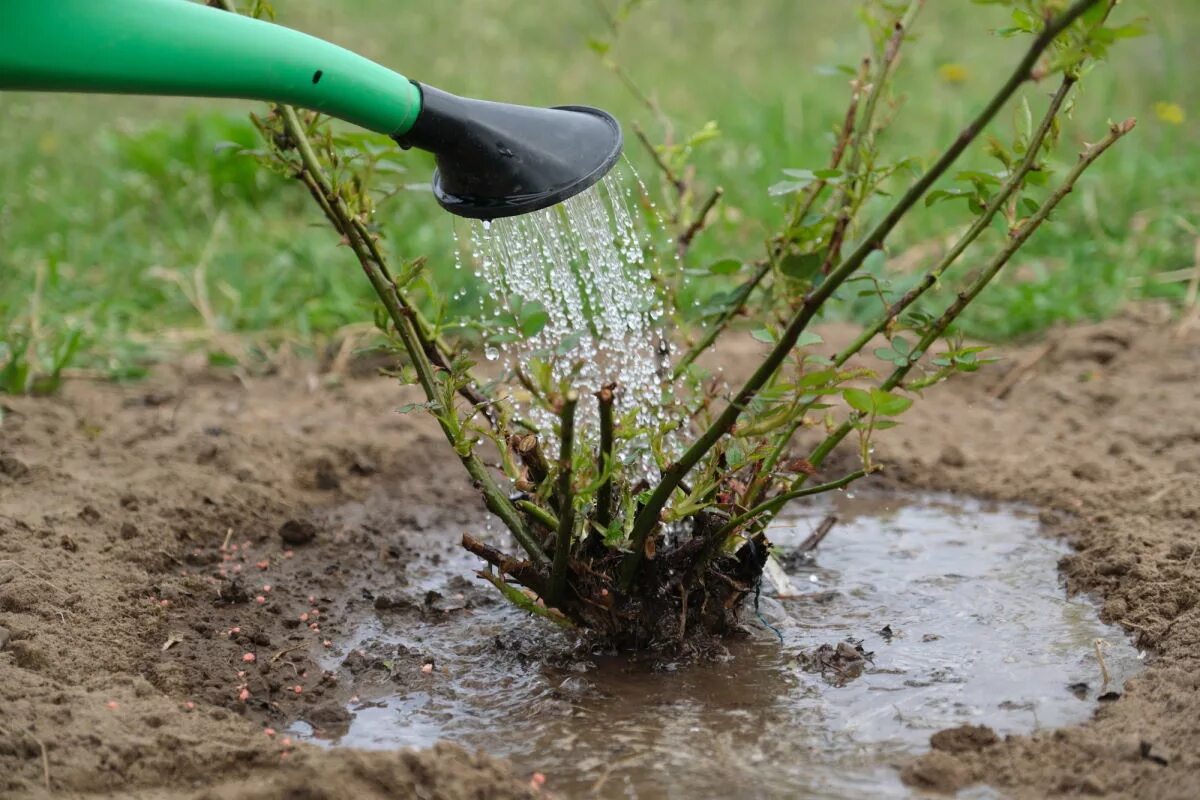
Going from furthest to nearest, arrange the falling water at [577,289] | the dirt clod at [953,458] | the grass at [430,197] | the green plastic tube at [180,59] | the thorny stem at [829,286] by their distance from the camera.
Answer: the grass at [430,197] → the dirt clod at [953,458] → the falling water at [577,289] → the green plastic tube at [180,59] → the thorny stem at [829,286]

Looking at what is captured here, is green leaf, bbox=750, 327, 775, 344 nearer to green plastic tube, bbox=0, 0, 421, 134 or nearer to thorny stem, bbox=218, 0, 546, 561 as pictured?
thorny stem, bbox=218, 0, 546, 561

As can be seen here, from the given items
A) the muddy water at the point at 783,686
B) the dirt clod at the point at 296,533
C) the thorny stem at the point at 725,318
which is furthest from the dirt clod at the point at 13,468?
the thorny stem at the point at 725,318

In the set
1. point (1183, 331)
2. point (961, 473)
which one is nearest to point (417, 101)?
point (961, 473)

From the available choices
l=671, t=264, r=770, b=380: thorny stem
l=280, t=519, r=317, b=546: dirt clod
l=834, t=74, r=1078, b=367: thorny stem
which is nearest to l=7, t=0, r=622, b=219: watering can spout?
l=834, t=74, r=1078, b=367: thorny stem

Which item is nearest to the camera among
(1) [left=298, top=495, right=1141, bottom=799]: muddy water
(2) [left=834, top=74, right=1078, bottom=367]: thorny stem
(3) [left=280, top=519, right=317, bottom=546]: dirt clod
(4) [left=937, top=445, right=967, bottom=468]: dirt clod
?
(1) [left=298, top=495, right=1141, bottom=799]: muddy water

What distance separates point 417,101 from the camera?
69.0 inches

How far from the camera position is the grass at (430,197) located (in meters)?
3.93

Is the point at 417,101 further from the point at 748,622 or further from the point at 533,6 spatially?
the point at 533,6

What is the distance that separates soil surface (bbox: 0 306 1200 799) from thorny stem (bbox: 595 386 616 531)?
40 centimetres

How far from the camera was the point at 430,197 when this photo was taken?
4.79 metres

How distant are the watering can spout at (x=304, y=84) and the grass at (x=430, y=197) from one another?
58cm

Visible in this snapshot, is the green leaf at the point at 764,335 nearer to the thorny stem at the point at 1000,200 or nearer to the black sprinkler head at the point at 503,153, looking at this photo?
the thorny stem at the point at 1000,200

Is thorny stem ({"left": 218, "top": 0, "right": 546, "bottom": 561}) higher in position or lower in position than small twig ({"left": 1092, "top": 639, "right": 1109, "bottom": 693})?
higher

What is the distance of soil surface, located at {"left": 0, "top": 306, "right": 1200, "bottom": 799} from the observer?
1.74 m
